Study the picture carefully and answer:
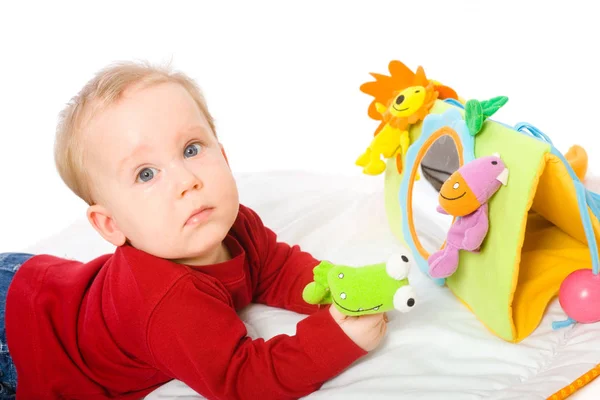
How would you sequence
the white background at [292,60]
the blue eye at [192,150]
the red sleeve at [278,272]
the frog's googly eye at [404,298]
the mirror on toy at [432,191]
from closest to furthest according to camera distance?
1. the frog's googly eye at [404,298]
2. the blue eye at [192,150]
3. the red sleeve at [278,272]
4. the mirror on toy at [432,191]
5. the white background at [292,60]

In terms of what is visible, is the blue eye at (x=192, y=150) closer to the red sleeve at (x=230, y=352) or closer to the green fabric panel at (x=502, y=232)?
the red sleeve at (x=230, y=352)

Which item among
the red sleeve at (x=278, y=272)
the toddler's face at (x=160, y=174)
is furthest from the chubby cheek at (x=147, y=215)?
the red sleeve at (x=278, y=272)

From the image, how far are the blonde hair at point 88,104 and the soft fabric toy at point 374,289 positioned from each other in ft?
1.47

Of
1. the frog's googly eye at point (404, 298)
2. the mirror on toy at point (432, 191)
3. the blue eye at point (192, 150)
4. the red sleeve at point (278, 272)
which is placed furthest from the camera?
the mirror on toy at point (432, 191)

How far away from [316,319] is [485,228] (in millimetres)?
328

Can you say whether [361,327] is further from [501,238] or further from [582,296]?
[582,296]

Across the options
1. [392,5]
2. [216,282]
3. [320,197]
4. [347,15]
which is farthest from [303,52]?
[216,282]

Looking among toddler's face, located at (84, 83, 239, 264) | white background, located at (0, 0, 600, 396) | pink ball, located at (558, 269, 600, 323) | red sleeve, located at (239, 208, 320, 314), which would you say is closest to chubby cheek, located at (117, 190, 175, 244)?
toddler's face, located at (84, 83, 239, 264)

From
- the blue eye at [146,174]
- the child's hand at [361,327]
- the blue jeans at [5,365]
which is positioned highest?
the blue eye at [146,174]

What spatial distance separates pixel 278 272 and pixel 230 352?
1.09ft

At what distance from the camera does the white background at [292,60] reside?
87.4 inches

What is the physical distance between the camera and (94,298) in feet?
3.91

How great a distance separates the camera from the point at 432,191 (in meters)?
1.67

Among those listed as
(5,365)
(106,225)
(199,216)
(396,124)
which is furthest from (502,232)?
(5,365)
